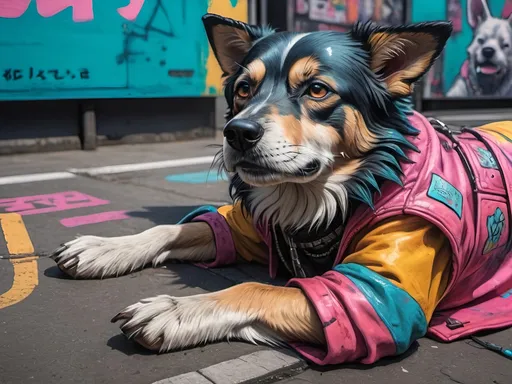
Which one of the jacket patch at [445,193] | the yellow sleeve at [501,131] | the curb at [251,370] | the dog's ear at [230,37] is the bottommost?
the curb at [251,370]

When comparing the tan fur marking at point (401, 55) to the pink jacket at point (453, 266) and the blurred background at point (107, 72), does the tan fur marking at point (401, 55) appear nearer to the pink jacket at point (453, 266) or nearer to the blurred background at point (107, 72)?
the pink jacket at point (453, 266)

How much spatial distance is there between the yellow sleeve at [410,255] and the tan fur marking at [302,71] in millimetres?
715

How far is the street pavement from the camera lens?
236 cm

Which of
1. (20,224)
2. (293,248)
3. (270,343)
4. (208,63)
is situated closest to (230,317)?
(270,343)

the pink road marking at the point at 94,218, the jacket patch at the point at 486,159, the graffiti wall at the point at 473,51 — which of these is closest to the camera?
the jacket patch at the point at 486,159

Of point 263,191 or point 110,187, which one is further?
point 110,187

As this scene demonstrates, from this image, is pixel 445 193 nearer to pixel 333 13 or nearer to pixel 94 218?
pixel 94 218

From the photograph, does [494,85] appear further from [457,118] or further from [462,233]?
[462,233]

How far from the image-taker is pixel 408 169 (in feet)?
8.97

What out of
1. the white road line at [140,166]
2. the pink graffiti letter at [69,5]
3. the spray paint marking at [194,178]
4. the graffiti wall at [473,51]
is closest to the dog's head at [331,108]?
the spray paint marking at [194,178]

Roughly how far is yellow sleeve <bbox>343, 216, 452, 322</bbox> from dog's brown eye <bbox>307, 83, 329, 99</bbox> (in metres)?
0.62

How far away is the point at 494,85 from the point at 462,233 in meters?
14.3

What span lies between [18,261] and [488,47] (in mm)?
14551

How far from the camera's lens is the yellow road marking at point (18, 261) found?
309 cm
